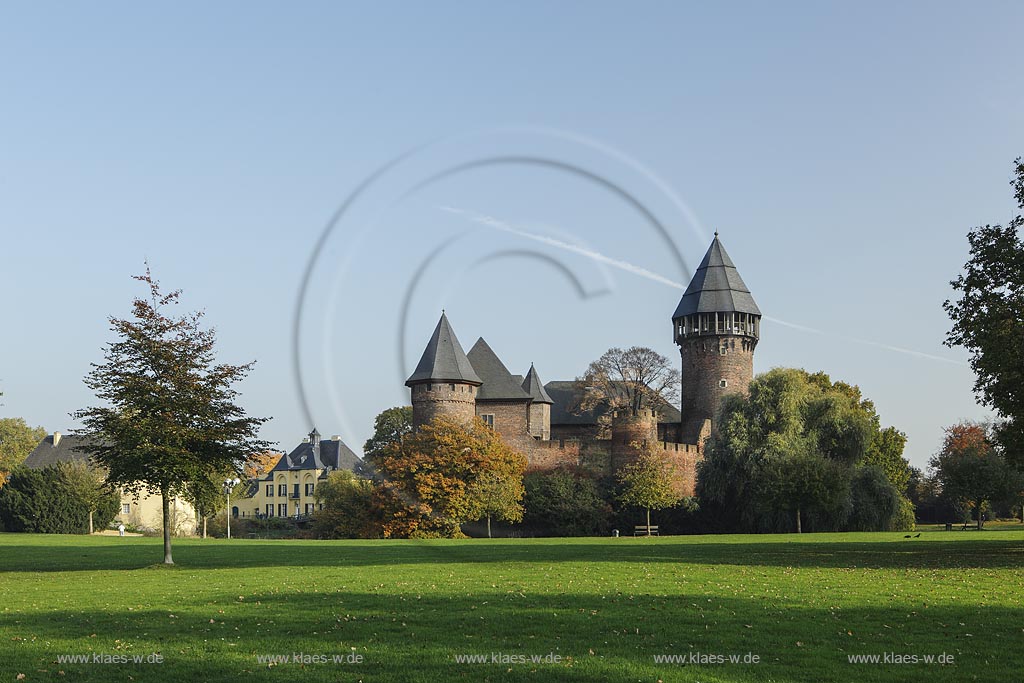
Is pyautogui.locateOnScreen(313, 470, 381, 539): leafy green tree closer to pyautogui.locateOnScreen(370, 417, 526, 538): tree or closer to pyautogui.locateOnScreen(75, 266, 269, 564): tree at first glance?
pyautogui.locateOnScreen(370, 417, 526, 538): tree

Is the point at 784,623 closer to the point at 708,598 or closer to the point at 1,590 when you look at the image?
the point at 708,598

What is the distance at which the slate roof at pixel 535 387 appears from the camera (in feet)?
287

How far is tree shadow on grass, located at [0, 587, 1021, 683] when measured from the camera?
1123 centimetres

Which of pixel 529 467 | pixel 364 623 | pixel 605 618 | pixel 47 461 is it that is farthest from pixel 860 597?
pixel 47 461

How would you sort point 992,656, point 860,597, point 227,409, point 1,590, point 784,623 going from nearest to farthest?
point 992,656 → point 784,623 → point 860,597 → point 1,590 → point 227,409

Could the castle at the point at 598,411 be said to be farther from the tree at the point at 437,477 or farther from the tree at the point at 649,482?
the tree at the point at 437,477

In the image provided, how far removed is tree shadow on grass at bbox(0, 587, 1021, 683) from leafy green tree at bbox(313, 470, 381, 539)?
46.2 m

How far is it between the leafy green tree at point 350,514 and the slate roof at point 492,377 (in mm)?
16700

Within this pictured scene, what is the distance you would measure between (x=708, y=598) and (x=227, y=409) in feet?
57.6

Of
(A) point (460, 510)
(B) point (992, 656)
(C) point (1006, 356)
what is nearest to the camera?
(B) point (992, 656)

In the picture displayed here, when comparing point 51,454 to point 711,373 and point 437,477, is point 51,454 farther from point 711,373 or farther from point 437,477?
point 711,373

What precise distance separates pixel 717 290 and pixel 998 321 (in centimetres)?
6063

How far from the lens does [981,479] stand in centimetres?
7288

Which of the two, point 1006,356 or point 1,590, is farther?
point 1006,356
